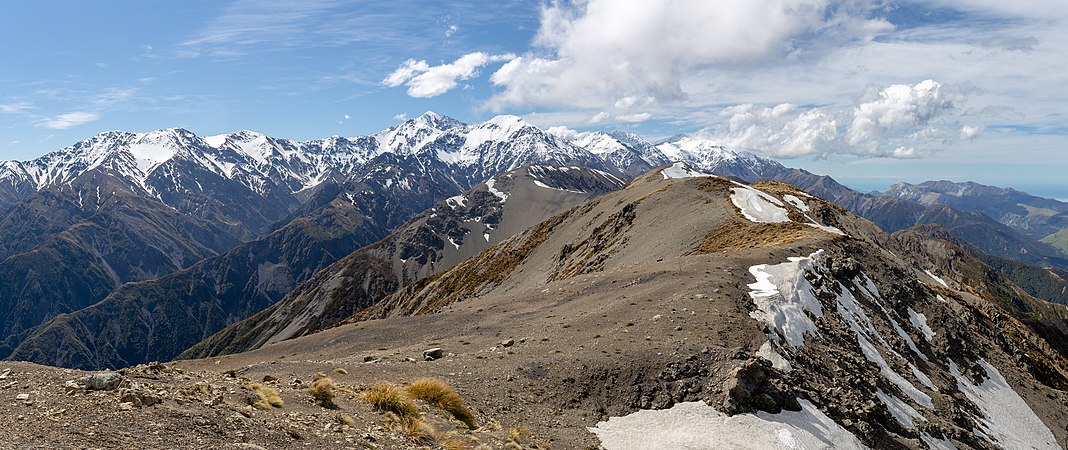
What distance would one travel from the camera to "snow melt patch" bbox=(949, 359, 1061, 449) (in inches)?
1395

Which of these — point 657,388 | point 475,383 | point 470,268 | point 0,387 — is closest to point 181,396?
point 0,387

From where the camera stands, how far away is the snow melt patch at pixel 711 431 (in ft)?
65.3

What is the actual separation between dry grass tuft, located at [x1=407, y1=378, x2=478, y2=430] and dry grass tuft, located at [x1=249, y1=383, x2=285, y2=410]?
4.35m

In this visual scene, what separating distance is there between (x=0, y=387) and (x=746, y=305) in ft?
103

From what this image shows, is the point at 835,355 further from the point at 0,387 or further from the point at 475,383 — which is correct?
the point at 0,387

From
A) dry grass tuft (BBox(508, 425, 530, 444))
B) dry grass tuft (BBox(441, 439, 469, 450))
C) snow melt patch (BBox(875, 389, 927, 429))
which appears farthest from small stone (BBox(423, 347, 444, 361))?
snow melt patch (BBox(875, 389, 927, 429))

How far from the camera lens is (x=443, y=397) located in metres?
19.3

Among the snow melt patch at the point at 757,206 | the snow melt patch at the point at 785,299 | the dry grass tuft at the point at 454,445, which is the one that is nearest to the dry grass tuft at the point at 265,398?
the dry grass tuft at the point at 454,445

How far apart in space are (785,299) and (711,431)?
16.8 metres

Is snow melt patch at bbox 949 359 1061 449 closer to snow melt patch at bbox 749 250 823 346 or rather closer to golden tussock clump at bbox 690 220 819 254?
snow melt patch at bbox 749 250 823 346

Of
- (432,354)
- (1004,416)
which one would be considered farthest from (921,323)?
(432,354)

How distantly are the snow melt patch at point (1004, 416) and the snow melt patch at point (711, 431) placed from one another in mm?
19837

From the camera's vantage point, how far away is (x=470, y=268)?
146625mm

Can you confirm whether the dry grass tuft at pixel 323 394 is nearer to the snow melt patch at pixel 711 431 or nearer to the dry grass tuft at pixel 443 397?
the dry grass tuft at pixel 443 397
